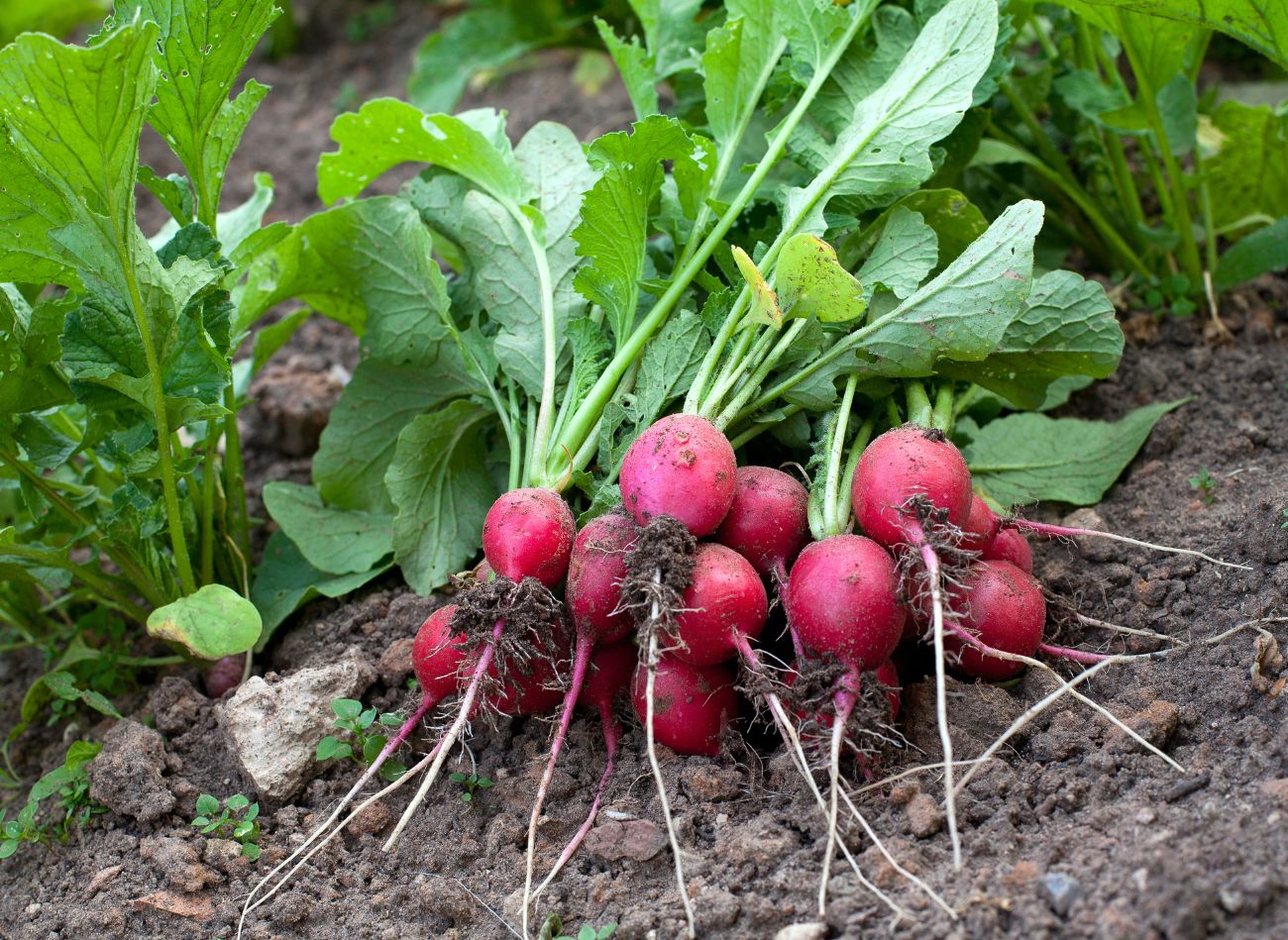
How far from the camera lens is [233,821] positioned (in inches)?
83.4

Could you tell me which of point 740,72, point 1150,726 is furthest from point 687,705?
point 740,72

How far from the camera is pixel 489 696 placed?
2.15 meters

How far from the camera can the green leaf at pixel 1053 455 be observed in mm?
2627

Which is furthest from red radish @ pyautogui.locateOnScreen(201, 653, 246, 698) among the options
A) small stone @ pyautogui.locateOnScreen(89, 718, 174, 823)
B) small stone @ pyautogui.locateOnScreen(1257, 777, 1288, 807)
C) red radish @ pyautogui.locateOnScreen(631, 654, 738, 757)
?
small stone @ pyautogui.locateOnScreen(1257, 777, 1288, 807)

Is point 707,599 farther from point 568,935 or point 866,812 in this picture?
point 568,935

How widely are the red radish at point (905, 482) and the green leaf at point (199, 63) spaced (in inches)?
60.1

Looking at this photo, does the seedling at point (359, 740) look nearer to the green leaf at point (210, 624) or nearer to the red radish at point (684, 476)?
the green leaf at point (210, 624)

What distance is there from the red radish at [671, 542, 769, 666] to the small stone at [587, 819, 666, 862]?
0.31 meters

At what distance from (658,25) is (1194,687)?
222 centimetres

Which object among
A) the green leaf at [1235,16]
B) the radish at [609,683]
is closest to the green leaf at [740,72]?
the green leaf at [1235,16]

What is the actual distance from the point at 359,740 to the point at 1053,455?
5.72 feet

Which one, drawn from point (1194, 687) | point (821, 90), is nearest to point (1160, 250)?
point (821, 90)

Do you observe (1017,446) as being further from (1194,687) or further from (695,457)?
(695,457)

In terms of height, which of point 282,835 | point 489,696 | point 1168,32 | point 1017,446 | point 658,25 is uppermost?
point 1168,32
